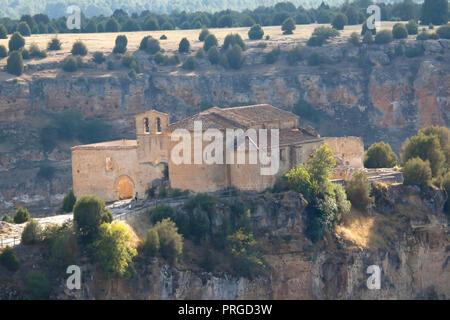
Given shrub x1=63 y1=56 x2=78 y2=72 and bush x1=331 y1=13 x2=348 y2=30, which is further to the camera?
bush x1=331 y1=13 x2=348 y2=30

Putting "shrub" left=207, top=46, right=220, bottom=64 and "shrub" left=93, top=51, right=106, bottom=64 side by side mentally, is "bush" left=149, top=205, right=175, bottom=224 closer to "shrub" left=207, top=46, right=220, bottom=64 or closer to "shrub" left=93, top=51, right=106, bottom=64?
"shrub" left=93, top=51, right=106, bottom=64

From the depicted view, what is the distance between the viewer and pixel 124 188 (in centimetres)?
6850

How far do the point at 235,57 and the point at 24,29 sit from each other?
23.0 meters

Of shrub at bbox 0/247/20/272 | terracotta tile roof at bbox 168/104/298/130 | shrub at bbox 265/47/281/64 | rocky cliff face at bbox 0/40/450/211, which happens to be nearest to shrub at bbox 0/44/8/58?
rocky cliff face at bbox 0/40/450/211

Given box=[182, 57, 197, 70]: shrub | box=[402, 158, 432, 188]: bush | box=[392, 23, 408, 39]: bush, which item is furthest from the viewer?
box=[392, 23, 408, 39]: bush

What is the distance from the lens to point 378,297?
65.4 meters

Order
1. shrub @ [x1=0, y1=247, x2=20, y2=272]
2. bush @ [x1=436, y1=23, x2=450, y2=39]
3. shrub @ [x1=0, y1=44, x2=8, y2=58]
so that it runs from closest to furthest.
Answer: shrub @ [x1=0, y1=247, x2=20, y2=272] < shrub @ [x1=0, y1=44, x2=8, y2=58] < bush @ [x1=436, y1=23, x2=450, y2=39]

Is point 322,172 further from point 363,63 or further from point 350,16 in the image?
point 350,16

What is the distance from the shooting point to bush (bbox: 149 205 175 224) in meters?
60.3

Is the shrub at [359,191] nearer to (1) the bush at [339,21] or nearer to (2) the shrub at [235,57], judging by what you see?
(2) the shrub at [235,57]

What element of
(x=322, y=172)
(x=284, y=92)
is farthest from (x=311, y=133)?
(x=284, y=92)

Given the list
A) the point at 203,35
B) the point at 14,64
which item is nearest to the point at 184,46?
the point at 203,35

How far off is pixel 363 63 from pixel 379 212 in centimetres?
4779

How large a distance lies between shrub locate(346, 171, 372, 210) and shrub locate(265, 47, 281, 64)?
4875 centimetres
